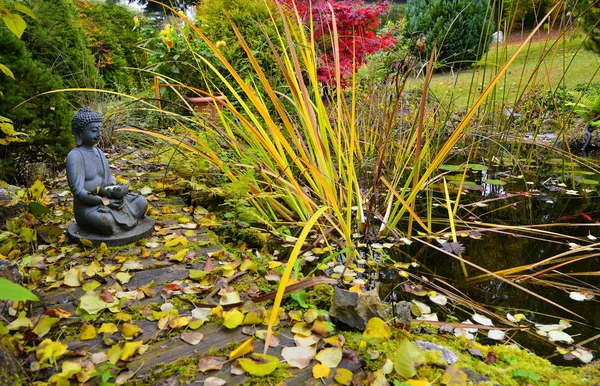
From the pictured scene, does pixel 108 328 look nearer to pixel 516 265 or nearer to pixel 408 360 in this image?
pixel 408 360

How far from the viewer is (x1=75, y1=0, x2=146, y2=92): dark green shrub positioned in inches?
234

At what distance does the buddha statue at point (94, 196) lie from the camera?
1.57 metres

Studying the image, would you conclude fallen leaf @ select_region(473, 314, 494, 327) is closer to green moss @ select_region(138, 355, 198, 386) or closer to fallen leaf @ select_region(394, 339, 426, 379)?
fallen leaf @ select_region(394, 339, 426, 379)

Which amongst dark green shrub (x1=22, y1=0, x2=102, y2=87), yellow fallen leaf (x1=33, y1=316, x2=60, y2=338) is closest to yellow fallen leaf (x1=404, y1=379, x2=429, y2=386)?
yellow fallen leaf (x1=33, y1=316, x2=60, y2=338)

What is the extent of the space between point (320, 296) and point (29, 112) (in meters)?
2.19

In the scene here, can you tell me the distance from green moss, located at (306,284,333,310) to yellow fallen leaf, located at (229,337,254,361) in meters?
0.35

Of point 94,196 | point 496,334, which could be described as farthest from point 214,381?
point 94,196

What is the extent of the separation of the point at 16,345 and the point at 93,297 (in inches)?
9.5

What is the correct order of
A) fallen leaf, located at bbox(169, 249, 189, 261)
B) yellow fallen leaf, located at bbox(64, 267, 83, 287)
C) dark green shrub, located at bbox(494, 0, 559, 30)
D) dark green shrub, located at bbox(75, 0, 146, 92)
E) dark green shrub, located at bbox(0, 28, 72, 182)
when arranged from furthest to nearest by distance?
dark green shrub, located at bbox(75, 0, 146, 92), dark green shrub, located at bbox(0, 28, 72, 182), dark green shrub, located at bbox(494, 0, 559, 30), fallen leaf, located at bbox(169, 249, 189, 261), yellow fallen leaf, located at bbox(64, 267, 83, 287)

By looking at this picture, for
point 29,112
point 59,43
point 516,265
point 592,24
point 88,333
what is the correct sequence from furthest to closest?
point 592,24 → point 59,43 → point 29,112 → point 516,265 → point 88,333

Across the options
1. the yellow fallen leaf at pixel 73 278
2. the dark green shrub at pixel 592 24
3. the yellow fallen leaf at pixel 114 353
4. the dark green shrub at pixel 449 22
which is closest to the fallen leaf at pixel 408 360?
the yellow fallen leaf at pixel 114 353

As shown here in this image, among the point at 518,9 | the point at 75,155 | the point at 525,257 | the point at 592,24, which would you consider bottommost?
the point at 525,257

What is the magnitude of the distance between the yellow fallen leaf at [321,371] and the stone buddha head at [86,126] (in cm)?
133

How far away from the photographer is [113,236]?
1611mm
